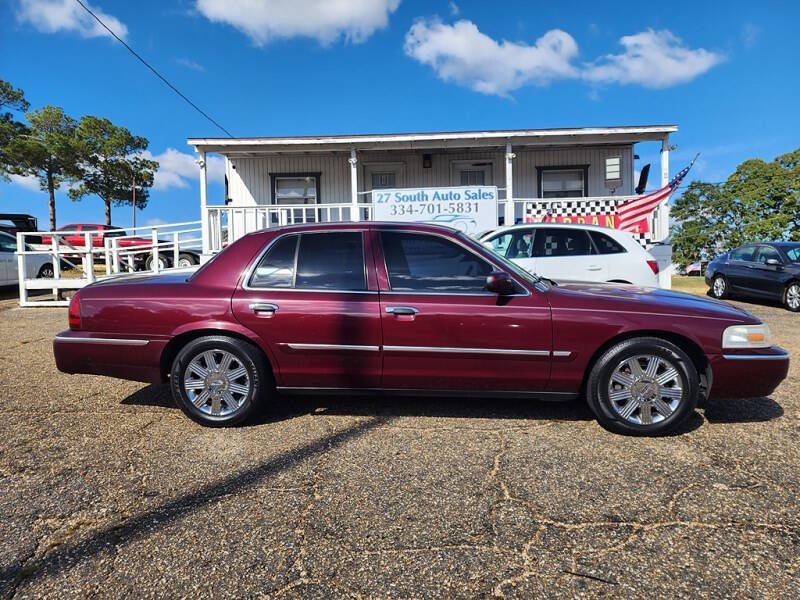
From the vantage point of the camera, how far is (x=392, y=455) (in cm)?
319

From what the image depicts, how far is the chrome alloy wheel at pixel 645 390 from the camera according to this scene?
344cm

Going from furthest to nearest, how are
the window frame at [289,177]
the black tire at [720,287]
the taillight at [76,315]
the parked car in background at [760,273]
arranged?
the window frame at [289,177] < the black tire at [720,287] < the parked car in background at [760,273] < the taillight at [76,315]

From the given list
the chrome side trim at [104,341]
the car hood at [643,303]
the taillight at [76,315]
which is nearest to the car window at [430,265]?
the car hood at [643,303]

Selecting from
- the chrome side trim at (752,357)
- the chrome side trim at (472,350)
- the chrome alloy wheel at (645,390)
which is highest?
the chrome side trim at (472,350)

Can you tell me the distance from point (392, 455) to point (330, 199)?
1167 centimetres

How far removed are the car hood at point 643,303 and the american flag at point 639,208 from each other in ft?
25.3

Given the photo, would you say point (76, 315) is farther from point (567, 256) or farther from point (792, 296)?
point (792, 296)

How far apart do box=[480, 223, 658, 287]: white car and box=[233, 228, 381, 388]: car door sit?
3.78m

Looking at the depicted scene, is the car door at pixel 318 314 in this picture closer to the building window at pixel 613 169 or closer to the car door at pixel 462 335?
the car door at pixel 462 335

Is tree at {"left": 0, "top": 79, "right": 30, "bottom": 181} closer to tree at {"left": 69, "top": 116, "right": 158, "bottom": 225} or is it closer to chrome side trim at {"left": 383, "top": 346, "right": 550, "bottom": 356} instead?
tree at {"left": 69, "top": 116, "right": 158, "bottom": 225}

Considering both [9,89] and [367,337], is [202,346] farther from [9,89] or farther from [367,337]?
[9,89]

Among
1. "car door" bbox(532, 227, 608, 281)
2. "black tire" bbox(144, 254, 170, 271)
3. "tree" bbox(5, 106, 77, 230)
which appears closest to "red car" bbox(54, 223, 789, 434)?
"car door" bbox(532, 227, 608, 281)

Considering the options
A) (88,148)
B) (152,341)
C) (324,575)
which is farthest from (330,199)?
(88,148)

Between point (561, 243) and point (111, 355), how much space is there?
5821 mm
